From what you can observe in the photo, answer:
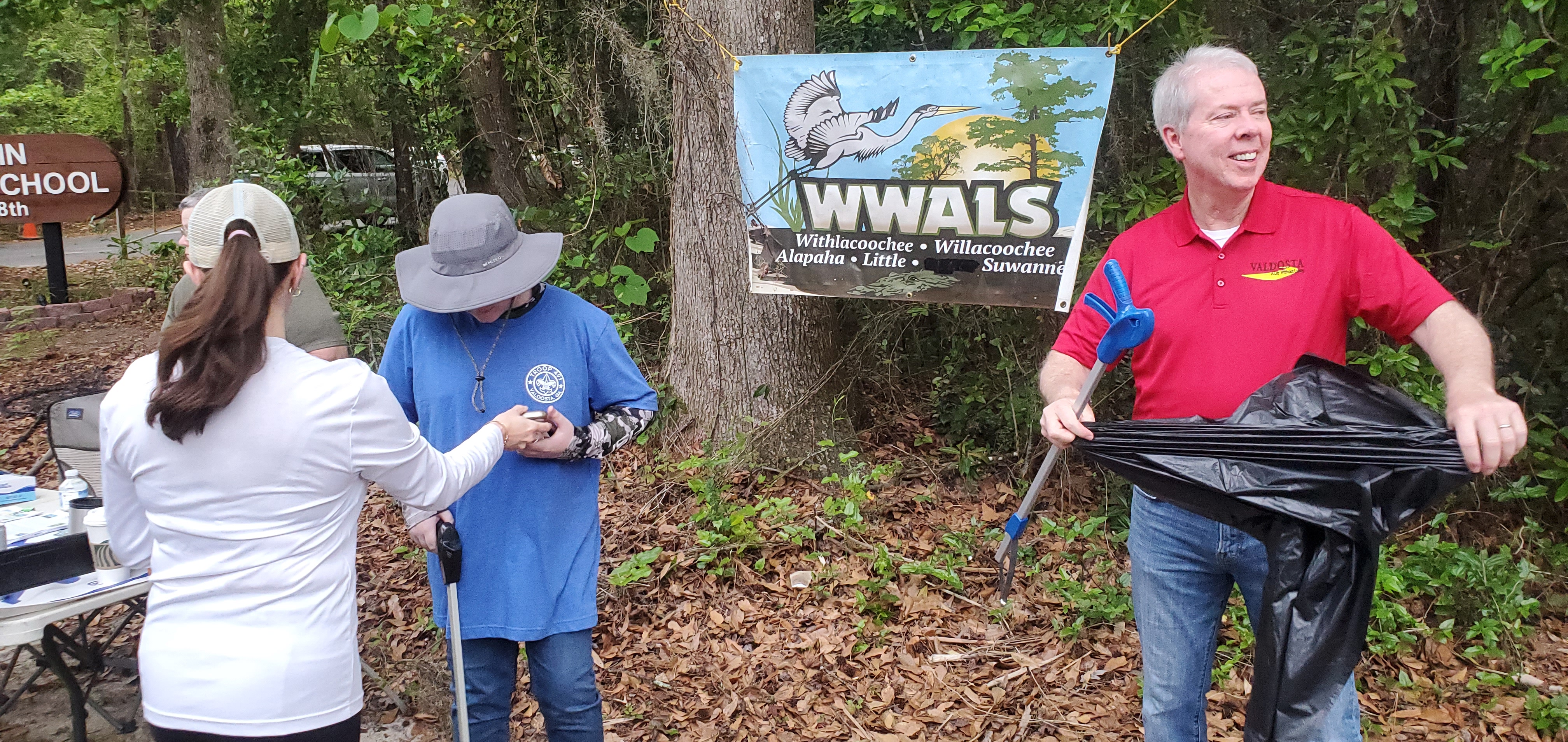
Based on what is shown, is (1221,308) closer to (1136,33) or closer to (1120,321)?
(1120,321)

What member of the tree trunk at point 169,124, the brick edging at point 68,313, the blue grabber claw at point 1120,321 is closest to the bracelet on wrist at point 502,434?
the blue grabber claw at point 1120,321

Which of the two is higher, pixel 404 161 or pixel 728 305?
pixel 404 161

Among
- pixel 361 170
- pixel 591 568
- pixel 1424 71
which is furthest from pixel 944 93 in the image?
pixel 361 170

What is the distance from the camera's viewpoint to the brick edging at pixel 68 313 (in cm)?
1036

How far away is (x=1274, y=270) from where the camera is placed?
2.25 meters

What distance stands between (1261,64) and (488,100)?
20.8ft

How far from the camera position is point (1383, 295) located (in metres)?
2.19

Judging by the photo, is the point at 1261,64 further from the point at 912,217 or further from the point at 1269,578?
the point at 1269,578

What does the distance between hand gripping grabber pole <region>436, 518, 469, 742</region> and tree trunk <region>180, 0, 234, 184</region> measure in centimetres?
1134

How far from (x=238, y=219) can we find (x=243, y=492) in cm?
57

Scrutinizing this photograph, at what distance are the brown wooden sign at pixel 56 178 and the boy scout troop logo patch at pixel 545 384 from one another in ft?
31.9

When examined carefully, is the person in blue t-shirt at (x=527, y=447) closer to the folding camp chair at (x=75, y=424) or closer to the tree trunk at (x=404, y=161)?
the folding camp chair at (x=75, y=424)

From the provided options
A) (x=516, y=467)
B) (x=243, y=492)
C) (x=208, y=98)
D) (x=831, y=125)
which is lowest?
(x=516, y=467)

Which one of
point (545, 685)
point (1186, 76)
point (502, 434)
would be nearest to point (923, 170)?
point (1186, 76)
